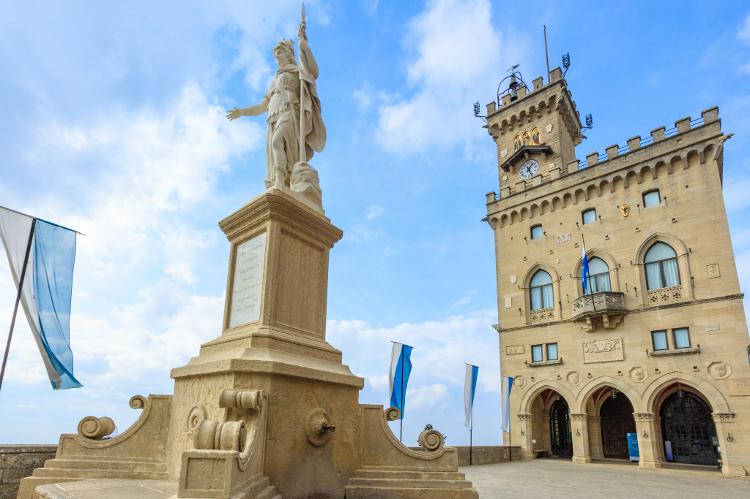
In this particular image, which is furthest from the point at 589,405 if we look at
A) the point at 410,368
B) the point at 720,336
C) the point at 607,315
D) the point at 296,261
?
the point at 296,261

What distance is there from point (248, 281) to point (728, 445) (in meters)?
24.3

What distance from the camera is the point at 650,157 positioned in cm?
2670

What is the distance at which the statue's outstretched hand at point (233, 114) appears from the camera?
324 inches

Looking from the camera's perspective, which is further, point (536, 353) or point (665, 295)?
point (536, 353)

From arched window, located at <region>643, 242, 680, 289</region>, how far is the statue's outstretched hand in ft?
80.5

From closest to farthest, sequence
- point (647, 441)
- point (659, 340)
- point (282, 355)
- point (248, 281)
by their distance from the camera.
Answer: point (282, 355)
point (248, 281)
point (647, 441)
point (659, 340)

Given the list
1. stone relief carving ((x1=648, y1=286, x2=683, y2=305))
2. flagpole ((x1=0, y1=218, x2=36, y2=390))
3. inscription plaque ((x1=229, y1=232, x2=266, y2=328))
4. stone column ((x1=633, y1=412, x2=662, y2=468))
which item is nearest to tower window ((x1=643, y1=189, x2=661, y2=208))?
stone relief carving ((x1=648, y1=286, x2=683, y2=305))

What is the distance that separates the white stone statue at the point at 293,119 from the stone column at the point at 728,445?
76.8 ft

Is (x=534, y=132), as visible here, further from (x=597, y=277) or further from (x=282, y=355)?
(x=282, y=355)

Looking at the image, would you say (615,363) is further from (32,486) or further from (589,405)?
(32,486)

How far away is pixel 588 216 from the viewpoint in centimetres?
2884

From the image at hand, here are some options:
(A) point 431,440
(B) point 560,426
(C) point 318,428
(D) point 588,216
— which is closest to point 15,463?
(C) point 318,428

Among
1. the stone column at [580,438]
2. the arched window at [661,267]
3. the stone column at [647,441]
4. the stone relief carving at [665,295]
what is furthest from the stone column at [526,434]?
the arched window at [661,267]

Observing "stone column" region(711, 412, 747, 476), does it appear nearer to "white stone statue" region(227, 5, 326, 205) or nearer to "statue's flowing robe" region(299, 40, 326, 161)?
"statue's flowing robe" region(299, 40, 326, 161)
